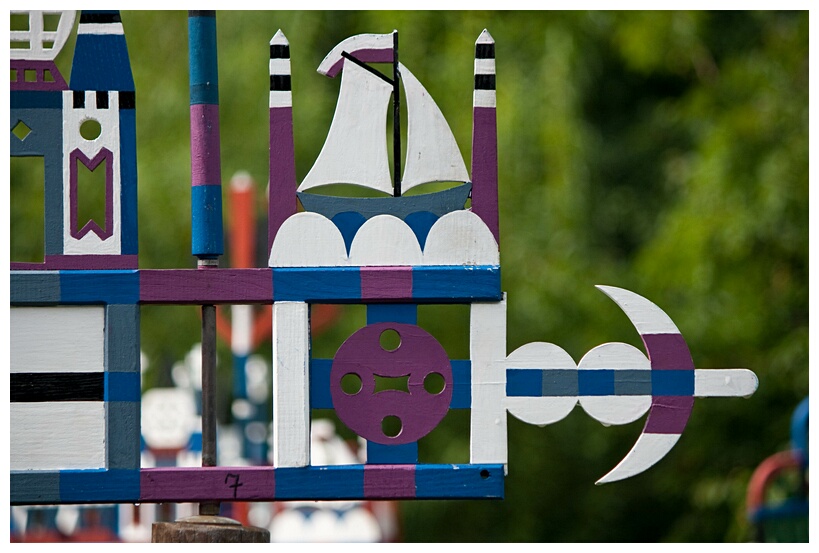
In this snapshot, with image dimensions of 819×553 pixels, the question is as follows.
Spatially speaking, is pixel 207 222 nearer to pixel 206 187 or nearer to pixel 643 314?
pixel 206 187

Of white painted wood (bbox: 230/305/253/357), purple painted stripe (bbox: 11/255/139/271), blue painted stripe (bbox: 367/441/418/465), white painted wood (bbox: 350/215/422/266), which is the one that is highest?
white painted wood (bbox: 350/215/422/266)

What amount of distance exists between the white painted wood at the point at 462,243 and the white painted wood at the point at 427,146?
0.19 feet

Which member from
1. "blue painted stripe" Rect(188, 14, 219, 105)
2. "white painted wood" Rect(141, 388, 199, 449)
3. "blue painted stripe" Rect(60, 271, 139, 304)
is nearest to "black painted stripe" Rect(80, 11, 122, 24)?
"blue painted stripe" Rect(188, 14, 219, 105)

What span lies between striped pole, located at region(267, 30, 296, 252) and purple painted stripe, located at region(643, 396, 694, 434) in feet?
1.72

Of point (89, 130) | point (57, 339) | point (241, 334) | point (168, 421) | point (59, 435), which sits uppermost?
point (89, 130)

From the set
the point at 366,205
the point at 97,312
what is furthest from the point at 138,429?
the point at 366,205

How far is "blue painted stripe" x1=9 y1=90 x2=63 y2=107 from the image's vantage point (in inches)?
→ 61.1

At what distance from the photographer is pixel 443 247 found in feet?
5.05

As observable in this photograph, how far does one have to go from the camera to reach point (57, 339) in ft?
5.01

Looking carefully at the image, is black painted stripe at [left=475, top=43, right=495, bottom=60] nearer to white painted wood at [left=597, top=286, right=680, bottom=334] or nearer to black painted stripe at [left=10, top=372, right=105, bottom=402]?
white painted wood at [left=597, top=286, right=680, bottom=334]

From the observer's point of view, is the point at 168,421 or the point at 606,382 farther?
the point at 168,421

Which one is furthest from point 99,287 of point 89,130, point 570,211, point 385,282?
point 570,211

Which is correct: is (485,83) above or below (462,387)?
above

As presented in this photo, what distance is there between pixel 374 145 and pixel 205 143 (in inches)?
8.6
